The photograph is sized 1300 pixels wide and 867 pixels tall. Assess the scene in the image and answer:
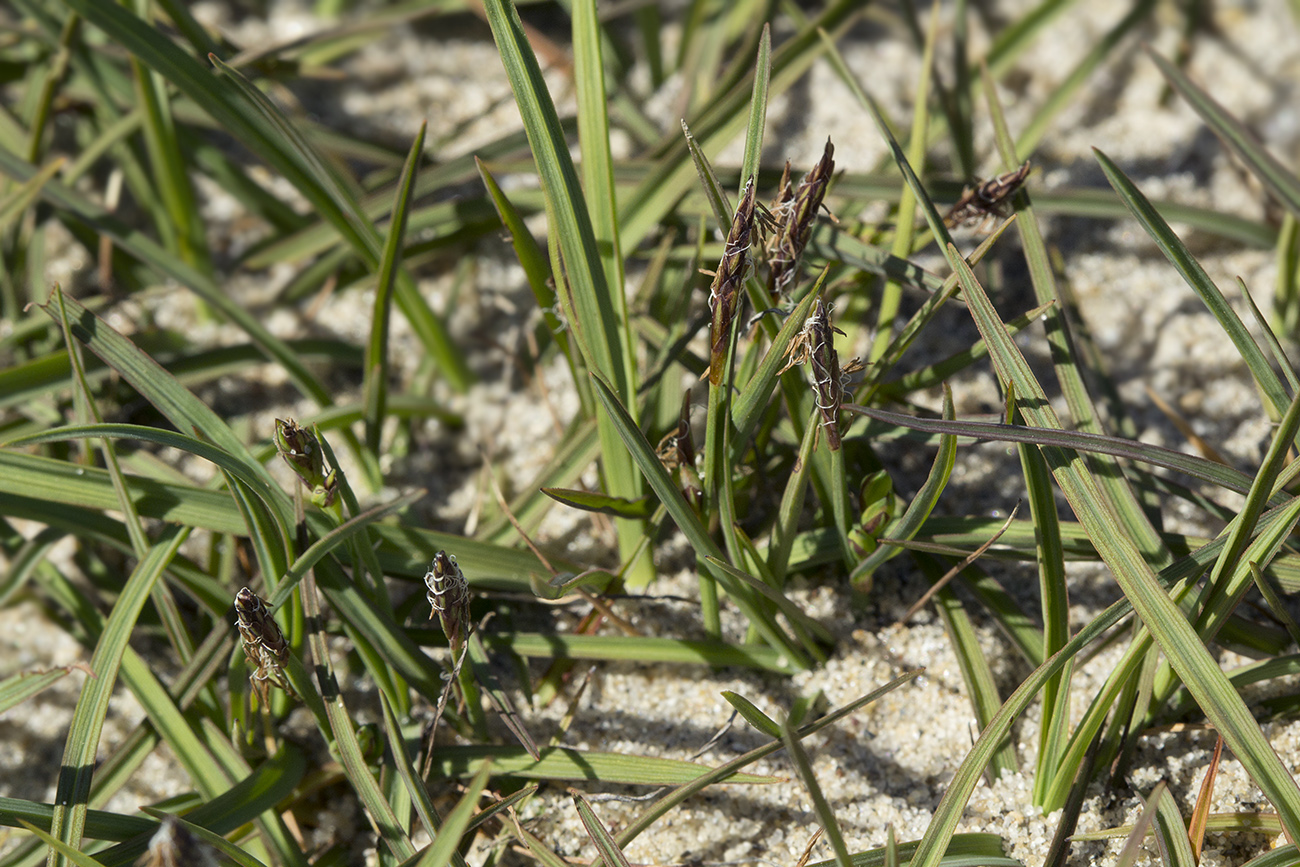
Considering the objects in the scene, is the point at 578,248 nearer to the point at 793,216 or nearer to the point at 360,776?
the point at 793,216

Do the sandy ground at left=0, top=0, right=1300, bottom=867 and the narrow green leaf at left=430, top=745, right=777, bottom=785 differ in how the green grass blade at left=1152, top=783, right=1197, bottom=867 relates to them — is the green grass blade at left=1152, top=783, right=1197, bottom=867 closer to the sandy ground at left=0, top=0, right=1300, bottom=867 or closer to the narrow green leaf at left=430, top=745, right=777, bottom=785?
the sandy ground at left=0, top=0, right=1300, bottom=867

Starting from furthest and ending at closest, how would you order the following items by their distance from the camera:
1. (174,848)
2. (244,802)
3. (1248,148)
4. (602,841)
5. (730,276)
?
(1248,148), (244,802), (602,841), (730,276), (174,848)

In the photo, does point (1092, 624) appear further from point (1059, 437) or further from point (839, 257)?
point (839, 257)

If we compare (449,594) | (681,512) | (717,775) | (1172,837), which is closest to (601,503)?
(681,512)

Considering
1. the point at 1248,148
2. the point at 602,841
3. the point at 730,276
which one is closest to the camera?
the point at 730,276

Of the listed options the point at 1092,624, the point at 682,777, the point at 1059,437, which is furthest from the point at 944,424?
the point at 682,777

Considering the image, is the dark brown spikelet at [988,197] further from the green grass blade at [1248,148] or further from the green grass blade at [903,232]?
Answer: the green grass blade at [1248,148]
